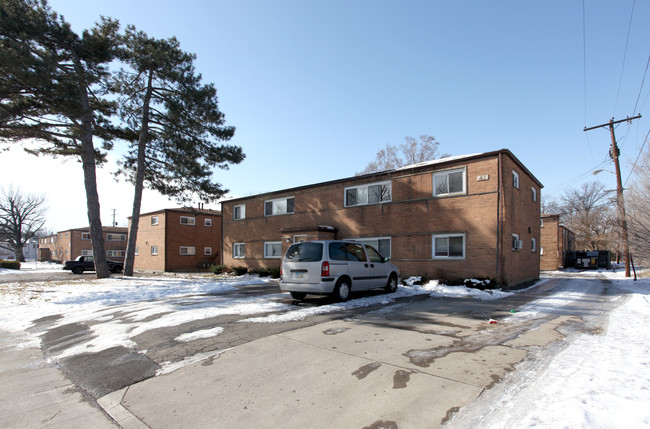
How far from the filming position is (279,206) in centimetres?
2209

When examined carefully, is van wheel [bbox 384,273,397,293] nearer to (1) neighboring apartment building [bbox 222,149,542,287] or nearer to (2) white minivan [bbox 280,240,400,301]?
(2) white minivan [bbox 280,240,400,301]

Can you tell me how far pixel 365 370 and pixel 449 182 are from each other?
39.9ft

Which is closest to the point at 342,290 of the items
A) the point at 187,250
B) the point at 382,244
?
the point at 382,244

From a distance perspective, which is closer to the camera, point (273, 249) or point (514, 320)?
point (514, 320)

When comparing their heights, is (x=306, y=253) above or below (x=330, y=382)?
above

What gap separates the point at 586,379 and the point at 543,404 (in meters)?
1.04

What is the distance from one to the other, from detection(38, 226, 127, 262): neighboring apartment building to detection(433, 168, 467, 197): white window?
45.6 m

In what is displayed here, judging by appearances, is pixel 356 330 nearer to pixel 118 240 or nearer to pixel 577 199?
pixel 118 240

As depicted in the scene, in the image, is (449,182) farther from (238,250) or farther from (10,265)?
(10,265)

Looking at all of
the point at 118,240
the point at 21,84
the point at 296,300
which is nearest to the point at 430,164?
the point at 296,300

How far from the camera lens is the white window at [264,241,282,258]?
71.1 feet

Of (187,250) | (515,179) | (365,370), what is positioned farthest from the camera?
(187,250)

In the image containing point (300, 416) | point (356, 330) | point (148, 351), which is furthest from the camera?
point (356, 330)

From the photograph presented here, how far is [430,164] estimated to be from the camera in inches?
608
